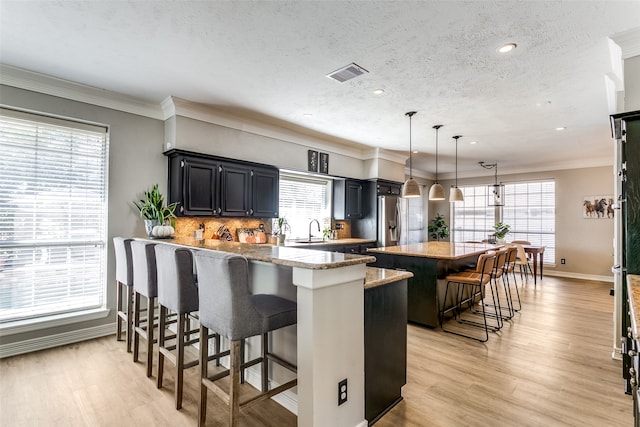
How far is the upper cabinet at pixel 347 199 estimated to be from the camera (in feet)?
20.4

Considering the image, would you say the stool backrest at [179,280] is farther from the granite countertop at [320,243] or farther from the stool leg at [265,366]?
the granite countertop at [320,243]

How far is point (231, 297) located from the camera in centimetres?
173

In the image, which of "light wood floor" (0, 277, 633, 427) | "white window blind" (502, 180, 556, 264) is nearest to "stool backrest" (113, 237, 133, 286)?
"light wood floor" (0, 277, 633, 427)

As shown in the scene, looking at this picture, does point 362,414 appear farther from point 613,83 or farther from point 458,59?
point 613,83

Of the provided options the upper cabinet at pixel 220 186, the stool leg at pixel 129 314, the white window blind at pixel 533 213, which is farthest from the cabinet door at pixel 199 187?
the white window blind at pixel 533 213

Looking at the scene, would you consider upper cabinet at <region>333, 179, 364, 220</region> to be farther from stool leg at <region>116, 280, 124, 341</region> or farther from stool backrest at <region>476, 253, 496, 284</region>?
stool leg at <region>116, 280, 124, 341</region>

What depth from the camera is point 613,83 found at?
3125 mm

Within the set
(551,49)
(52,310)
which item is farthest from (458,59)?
(52,310)

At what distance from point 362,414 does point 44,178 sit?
3.70 m

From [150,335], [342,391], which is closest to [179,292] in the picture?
[150,335]

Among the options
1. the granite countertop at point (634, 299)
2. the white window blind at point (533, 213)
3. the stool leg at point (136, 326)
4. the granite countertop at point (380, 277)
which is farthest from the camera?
the white window blind at point (533, 213)

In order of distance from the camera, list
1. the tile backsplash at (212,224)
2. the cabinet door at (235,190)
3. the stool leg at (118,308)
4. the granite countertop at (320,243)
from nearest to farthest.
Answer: the stool leg at (118,308), the tile backsplash at (212,224), the cabinet door at (235,190), the granite countertop at (320,243)

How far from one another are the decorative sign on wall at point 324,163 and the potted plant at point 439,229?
15.4ft

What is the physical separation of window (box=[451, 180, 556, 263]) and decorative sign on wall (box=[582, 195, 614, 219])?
60cm
